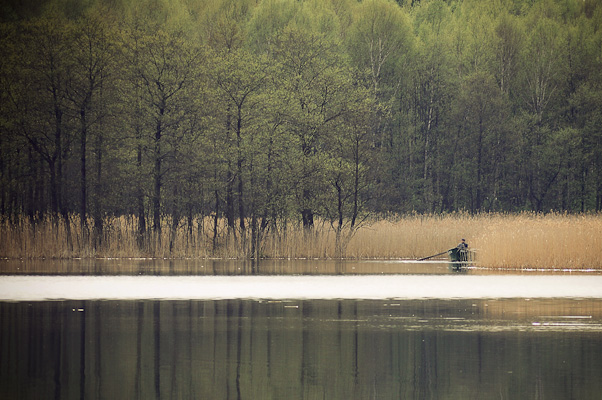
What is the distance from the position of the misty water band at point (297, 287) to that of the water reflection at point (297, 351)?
2466mm

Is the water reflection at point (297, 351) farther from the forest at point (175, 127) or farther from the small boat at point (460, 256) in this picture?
the forest at point (175, 127)

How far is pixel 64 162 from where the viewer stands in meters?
49.1

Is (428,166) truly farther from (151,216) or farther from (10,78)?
(10,78)

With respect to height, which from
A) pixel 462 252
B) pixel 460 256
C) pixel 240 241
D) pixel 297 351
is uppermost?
pixel 240 241

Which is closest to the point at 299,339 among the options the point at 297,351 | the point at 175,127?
the point at 297,351

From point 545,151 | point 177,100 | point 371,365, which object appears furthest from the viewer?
point 545,151

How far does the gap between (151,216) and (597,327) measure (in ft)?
121

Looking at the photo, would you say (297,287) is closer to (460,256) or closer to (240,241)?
(460,256)

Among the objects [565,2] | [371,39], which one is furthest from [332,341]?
[565,2]

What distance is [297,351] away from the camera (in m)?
13.9

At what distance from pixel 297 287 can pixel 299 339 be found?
10.7 metres

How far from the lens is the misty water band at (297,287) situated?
23125 mm

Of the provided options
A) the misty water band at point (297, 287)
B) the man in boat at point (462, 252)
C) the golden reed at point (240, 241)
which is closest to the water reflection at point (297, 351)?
the misty water band at point (297, 287)

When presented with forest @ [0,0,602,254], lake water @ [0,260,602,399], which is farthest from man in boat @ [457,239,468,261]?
lake water @ [0,260,602,399]
